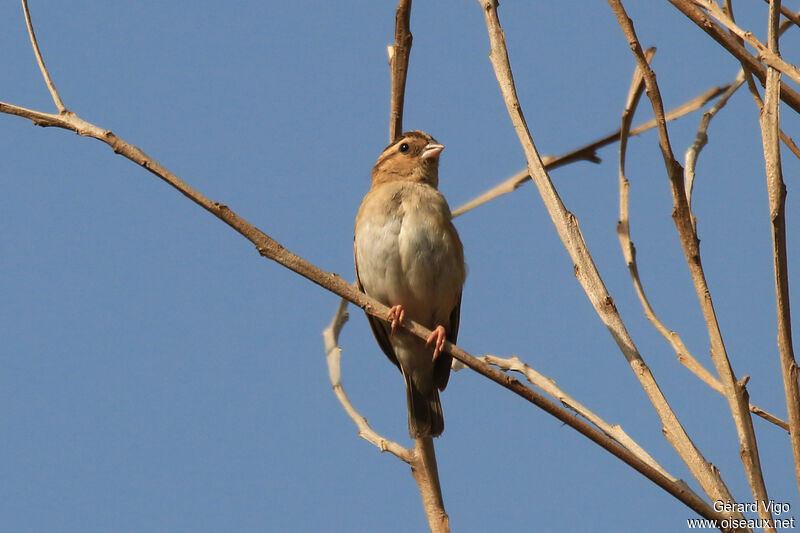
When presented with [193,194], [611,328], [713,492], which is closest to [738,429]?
[713,492]

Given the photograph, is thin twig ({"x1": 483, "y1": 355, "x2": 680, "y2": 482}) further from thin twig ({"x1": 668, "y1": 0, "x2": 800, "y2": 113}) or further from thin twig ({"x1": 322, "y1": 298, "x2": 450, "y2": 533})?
thin twig ({"x1": 668, "y1": 0, "x2": 800, "y2": 113})

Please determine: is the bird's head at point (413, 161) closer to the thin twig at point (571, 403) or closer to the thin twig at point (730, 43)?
the thin twig at point (571, 403)

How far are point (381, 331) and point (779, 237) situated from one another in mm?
3697

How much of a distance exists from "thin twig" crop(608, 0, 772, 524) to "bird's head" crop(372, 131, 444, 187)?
11.0 feet

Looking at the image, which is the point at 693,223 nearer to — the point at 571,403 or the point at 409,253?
the point at 571,403

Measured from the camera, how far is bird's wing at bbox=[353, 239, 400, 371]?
569 centimetres

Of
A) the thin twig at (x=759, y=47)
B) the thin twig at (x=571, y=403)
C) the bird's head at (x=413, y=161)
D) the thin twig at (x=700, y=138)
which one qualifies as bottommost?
the thin twig at (x=571, y=403)

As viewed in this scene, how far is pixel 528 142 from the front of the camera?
116 inches

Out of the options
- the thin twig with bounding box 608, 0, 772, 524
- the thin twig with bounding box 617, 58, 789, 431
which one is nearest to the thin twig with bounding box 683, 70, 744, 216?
the thin twig with bounding box 617, 58, 789, 431

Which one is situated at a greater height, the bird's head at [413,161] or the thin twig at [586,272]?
the bird's head at [413,161]

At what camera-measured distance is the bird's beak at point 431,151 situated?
20.0 feet

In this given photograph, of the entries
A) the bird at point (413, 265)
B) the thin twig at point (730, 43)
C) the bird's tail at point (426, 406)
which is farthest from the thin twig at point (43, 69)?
the bird's tail at point (426, 406)

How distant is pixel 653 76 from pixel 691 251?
0.52 m

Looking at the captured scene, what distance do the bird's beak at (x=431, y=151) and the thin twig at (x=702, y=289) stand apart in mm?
3350
